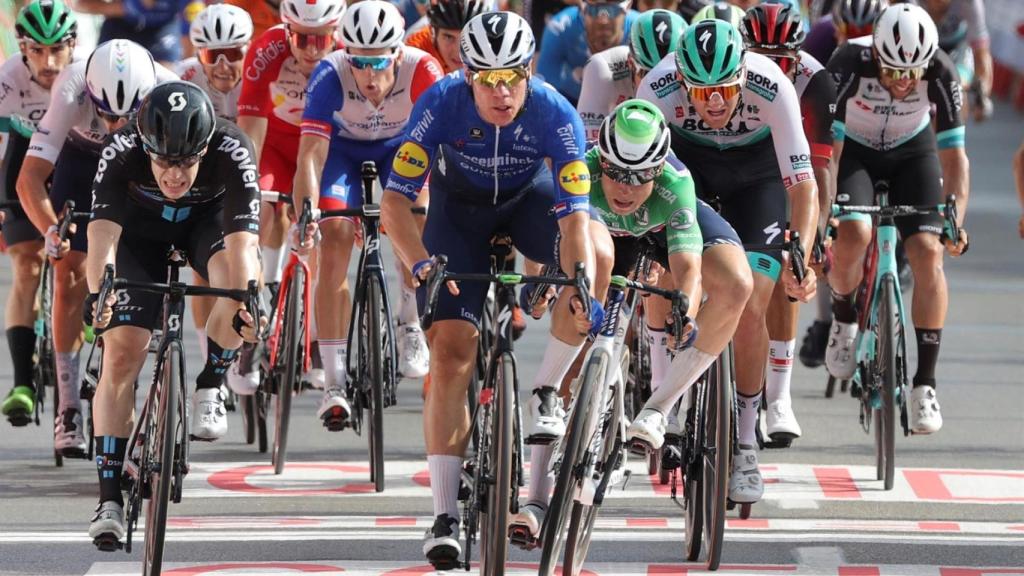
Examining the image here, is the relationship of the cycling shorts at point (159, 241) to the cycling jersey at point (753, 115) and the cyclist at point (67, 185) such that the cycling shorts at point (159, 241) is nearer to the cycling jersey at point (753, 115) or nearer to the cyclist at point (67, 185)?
the cyclist at point (67, 185)

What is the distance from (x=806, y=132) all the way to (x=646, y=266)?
1.67 meters

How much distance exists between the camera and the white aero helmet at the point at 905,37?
9602mm

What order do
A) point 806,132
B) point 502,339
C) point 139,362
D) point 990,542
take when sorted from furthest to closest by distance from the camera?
point 806,132 → point 990,542 → point 139,362 → point 502,339

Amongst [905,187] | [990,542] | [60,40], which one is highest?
[60,40]

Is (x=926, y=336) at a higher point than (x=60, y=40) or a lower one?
lower

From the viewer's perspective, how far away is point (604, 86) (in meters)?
10.4

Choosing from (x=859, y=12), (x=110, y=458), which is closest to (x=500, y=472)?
(x=110, y=458)

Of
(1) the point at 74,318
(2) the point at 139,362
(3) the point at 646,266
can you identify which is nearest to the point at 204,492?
(1) the point at 74,318

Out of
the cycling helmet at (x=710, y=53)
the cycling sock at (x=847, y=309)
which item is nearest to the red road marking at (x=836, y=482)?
the cycling sock at (x=847, y=309)

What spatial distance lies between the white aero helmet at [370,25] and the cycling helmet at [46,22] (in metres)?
1.28

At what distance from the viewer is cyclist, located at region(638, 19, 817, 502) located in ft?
27.3

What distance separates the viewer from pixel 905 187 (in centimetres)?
1019

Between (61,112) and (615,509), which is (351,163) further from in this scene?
(615,509)

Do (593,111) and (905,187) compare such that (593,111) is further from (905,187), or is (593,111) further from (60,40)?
(60,40)
